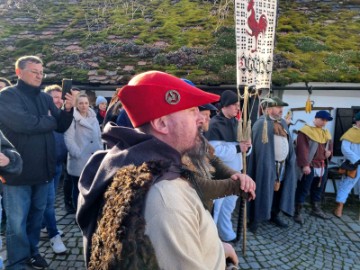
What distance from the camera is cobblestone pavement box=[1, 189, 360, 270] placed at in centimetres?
393

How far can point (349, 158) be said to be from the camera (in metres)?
5.82

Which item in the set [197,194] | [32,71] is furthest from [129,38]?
[197,194]

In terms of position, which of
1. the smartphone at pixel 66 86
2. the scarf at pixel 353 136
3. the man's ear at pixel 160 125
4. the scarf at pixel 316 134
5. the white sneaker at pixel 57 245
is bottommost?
the white sneaker at pixel 57 245

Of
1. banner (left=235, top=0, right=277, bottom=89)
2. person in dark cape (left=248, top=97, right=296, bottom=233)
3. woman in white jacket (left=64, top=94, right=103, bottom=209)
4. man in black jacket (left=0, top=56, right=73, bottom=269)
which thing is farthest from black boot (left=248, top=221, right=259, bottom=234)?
man in black jacket (left=0, top=56, right=73, bottom=269)

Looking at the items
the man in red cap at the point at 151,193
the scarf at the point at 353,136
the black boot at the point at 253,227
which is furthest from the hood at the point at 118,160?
the scarf at the point at 353,136

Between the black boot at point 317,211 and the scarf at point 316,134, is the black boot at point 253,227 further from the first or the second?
the scarf at point 316,134

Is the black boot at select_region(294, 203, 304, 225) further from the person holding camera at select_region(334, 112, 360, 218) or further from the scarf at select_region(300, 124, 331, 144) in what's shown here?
the scarf at select_region(300, 124, 331, 144)

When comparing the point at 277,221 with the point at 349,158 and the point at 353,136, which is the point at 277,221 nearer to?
the point at 349,158

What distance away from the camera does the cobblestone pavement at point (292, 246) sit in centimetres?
393

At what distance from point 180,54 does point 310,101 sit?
327 centimetres

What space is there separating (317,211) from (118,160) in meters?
5.70

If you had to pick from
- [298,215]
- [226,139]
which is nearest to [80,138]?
[226,139]

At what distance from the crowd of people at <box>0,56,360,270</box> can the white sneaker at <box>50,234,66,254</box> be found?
13mm

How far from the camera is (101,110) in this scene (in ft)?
20.8
